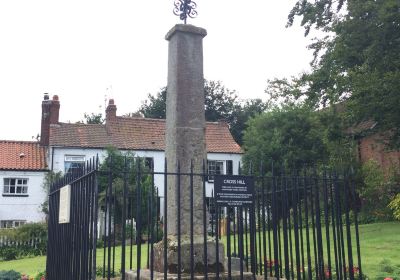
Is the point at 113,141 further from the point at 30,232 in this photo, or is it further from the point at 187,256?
the point at 187,256

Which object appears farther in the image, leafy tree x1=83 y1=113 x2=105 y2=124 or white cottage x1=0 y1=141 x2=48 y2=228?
leafy tree x1=83 y1=113 x2=105 y2=124

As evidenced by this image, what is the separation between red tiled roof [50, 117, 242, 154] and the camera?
2797 cm

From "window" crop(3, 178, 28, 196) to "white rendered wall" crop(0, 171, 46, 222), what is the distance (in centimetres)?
19

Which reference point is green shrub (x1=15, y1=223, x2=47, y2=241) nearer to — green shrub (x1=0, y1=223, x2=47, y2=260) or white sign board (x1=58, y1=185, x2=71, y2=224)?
green shrub (x1=0, y1=223, x2=47, y2=260)

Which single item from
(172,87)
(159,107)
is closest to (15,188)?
(159,107)

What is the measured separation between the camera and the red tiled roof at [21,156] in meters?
27.2

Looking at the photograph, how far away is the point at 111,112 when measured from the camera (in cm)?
3047

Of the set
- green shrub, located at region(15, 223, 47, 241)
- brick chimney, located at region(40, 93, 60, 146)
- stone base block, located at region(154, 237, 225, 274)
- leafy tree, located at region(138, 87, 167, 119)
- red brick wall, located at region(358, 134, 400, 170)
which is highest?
leafy tree, located at region(138, 87, 167, 119)

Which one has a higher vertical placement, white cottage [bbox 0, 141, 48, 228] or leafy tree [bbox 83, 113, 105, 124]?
leafy tree [bbox 83, 113, 105, 124]

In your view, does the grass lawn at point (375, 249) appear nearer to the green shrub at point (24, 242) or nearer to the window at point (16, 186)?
the green shrub at point (24, 242)

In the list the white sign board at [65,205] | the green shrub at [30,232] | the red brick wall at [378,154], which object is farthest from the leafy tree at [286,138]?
the white sign board at [65,205]

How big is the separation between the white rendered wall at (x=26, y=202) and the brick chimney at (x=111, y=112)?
5633mm

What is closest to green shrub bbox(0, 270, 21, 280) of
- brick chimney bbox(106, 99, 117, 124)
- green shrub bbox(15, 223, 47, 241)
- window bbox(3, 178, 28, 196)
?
green shrub bbox(15, 223, 47, 241)

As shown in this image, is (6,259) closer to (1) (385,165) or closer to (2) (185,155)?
(2) (185,155)
